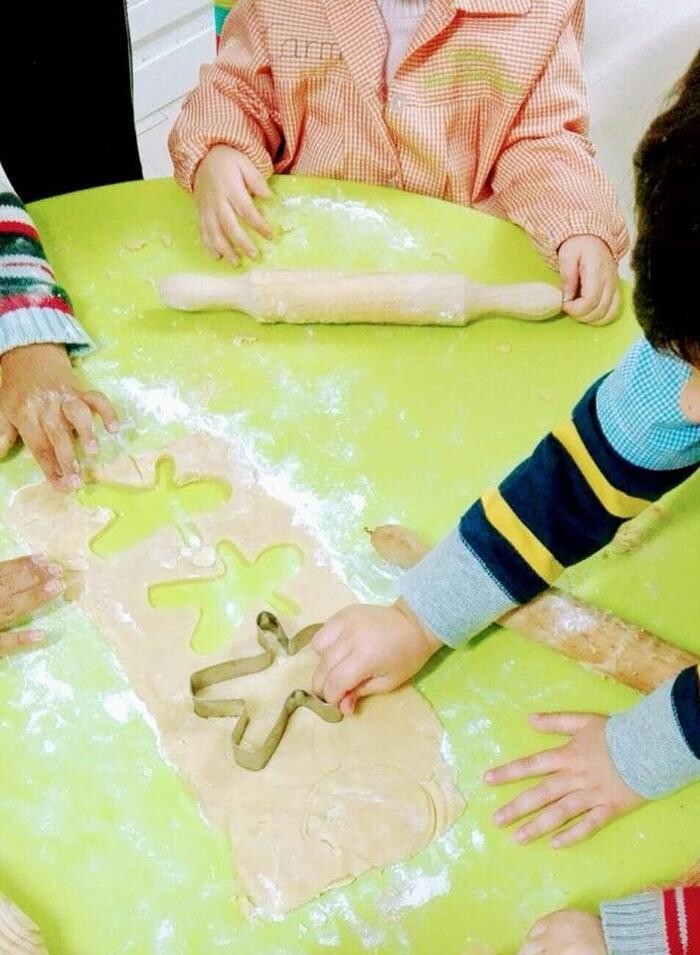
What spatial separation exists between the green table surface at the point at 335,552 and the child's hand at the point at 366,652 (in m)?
0.03

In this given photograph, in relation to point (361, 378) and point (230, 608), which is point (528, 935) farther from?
point (361, 378)

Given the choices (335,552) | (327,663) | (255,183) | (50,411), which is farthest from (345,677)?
(255,183)

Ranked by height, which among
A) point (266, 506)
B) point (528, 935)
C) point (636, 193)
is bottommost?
point (528, 935)

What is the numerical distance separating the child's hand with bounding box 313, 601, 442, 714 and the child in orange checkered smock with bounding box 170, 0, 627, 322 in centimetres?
47

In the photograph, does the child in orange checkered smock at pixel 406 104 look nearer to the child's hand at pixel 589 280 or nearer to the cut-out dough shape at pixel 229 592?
the child's hand at pixel 589 280

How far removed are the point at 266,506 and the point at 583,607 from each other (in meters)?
0.27

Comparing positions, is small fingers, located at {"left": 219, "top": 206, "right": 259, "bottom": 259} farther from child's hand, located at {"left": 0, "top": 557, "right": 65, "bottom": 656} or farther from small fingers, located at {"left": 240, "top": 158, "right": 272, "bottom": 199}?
child's hand, located at {"left": 0, "top": 557, "right": 65, "bottom": 656}

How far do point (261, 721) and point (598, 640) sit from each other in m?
0.26

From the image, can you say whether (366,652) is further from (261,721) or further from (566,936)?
(566,936)

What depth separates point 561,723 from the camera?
70cm

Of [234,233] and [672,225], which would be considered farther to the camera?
[234,233]

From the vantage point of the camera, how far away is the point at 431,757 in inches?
27.3

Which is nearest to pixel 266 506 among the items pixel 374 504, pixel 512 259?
pixel 374 504

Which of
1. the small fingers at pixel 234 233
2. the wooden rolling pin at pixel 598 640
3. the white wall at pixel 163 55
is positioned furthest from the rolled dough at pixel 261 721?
the white wall at pixel 163 55
